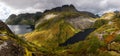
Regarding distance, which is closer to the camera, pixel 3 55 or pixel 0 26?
pixel 3 55

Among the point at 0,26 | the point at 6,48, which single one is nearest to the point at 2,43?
the point at 6,48

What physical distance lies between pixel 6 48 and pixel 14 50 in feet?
9.44

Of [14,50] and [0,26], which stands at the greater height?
[0,26]

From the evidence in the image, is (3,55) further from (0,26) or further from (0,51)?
(0,26)

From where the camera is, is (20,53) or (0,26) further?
(0,26)

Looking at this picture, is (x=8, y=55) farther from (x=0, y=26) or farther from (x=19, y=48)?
(x=0, y=26)

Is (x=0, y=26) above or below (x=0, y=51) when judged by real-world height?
above

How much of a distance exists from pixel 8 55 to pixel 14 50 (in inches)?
107

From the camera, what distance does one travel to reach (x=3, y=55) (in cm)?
9212

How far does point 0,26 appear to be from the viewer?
185 m

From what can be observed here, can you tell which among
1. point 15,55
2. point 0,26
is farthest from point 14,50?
point 0,26

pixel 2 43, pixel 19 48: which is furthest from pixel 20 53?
pixel 2 43

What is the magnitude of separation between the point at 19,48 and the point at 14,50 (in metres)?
1.96

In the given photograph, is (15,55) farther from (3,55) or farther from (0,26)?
(0,26)
